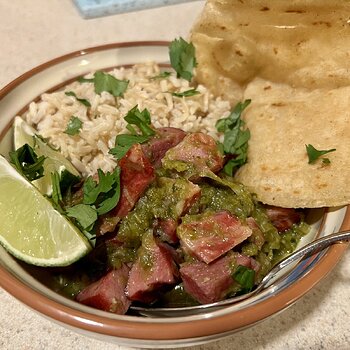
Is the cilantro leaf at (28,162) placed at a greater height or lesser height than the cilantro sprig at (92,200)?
greater

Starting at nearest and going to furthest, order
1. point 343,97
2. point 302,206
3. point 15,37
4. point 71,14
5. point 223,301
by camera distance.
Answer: point 223,301
point 302,206
point 343,97
point 15,37
point 71,14

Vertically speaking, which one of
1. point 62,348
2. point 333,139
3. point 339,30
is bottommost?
point 62,348

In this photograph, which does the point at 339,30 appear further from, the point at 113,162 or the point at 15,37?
the point at 15,37

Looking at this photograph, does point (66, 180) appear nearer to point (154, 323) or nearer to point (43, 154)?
point (43, 154)

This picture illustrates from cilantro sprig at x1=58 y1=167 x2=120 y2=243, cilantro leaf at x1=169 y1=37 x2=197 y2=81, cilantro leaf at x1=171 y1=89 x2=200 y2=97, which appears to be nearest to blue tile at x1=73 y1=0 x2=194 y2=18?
cilantro leaf at x1=169 y1=37 x2=197 y2=81

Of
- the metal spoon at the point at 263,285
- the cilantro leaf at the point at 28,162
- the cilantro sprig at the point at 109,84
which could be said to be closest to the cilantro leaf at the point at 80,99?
the cilantro sprig at the point at 109,84

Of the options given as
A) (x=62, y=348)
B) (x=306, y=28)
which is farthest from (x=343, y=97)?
(x=62, y=348)

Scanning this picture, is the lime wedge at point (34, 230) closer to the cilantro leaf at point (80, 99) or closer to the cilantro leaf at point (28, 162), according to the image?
the cilantro leaf at point (28, 162)
